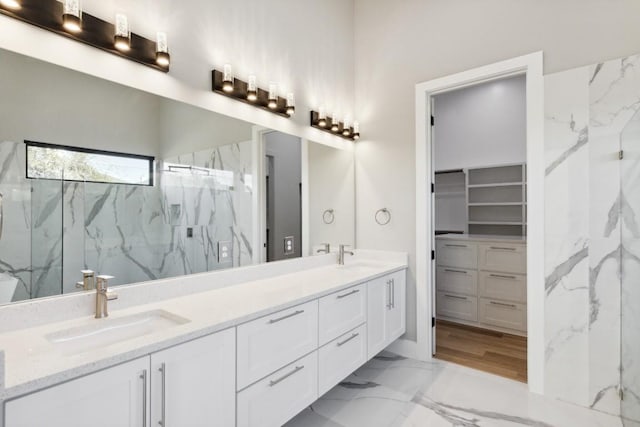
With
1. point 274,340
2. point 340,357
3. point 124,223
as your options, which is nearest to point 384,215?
point 340,357

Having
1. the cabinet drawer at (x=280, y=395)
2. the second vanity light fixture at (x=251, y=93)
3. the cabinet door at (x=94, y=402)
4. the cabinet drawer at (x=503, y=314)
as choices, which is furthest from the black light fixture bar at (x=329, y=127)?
the cabinet drawer at (x=503, y=314)

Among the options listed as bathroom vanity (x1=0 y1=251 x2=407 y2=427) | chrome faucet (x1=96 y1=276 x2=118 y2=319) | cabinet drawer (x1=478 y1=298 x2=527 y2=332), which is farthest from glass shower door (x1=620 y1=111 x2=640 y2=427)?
chrome faucet (x1=96 y1=276 x2=118 y2=319)

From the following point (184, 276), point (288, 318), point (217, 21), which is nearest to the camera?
point (288, 318)

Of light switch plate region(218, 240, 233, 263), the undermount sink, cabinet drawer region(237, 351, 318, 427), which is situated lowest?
cabinet drawer region(237, 351, 318, 427)

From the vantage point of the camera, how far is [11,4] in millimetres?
1255

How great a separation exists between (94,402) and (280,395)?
867 mm

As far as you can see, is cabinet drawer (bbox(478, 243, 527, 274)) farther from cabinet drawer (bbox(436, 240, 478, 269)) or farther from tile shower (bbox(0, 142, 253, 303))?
tile shower (bbox(0, 142, 253, 303))

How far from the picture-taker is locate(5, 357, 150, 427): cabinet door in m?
0.91

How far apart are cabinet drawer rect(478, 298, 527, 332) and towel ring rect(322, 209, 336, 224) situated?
6.55 feet

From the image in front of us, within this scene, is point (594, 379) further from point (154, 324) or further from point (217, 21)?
point (217, 21)

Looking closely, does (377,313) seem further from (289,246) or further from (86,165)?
(86,165)

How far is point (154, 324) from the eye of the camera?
58.5 inches

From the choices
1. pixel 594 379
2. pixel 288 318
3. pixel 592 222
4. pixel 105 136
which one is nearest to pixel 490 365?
pixel 594 379

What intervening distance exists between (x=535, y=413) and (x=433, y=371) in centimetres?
73
